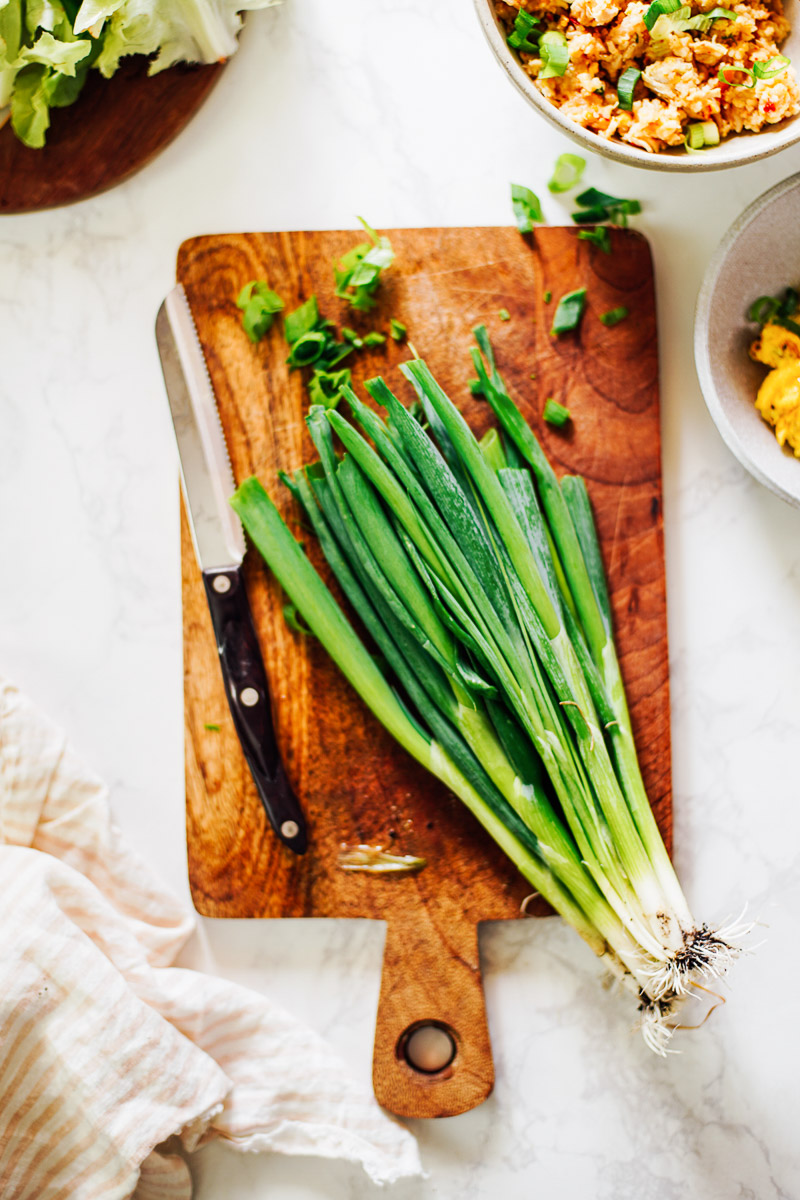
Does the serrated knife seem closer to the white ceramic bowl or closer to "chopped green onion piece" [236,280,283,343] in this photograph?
"chopped green onion piece" [236,280,283,343]

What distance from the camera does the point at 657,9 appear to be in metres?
1.12

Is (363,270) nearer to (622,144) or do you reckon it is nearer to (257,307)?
(257,307)

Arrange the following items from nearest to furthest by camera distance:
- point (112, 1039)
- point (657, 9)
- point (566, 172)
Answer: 1. point (657, 9)
2. point (112, 1039)
3. point (566, 172)

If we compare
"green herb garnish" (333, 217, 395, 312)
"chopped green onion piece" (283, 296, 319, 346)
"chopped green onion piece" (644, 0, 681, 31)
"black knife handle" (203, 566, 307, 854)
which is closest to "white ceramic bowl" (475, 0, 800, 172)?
"chopped green onion piece" (644, 0, 681, 31)

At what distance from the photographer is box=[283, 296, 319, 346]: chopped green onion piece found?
4.27 ft

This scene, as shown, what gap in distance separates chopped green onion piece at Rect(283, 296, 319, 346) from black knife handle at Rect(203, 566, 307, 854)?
0.36 meters

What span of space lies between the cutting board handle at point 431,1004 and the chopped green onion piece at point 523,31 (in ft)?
3.97

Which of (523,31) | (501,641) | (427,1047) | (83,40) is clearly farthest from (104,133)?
(427,1047)

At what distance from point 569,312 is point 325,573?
536 millimetres

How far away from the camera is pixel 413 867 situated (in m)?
1.30

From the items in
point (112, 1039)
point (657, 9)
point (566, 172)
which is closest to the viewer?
point (657, 9)

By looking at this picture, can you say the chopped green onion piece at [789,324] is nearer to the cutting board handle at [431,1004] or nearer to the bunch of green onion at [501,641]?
the bunch of green onion at [501,641]

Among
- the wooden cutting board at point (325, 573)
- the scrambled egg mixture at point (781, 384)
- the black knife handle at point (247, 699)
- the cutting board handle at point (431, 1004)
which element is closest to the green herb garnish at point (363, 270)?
the wooden cutting board at point (325, 573)

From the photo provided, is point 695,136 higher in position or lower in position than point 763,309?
higher
